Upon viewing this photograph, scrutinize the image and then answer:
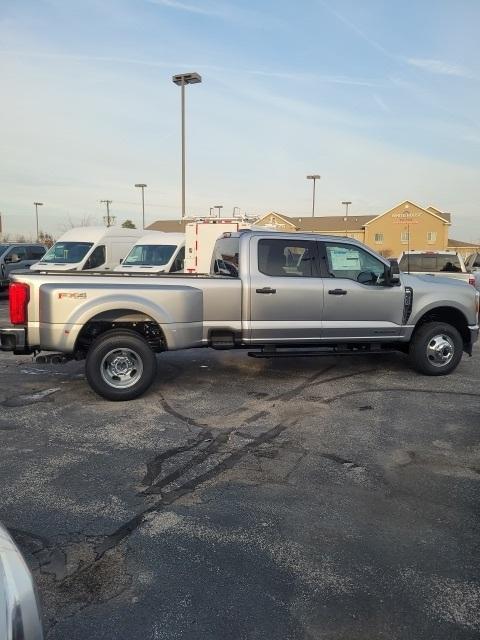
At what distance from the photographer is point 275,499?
4.02 meters

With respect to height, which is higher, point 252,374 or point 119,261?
point 119,261

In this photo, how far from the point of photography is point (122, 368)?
256 inches

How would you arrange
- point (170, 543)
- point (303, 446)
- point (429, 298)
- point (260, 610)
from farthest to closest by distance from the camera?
point (429, 298) → point (303, 446) → point (170, 543) → point (260, 610)

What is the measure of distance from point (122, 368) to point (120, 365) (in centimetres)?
5

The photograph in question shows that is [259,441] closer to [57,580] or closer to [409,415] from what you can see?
[409,415]

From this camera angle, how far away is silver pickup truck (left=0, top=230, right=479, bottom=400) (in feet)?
20.4

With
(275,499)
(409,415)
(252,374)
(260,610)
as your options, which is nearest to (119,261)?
(252,374)

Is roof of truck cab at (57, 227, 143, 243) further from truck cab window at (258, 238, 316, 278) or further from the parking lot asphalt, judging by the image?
truck cab window at (258, 238, 316, 278)

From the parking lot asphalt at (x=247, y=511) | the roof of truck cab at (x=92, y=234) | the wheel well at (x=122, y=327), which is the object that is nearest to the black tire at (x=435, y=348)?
the parking lot asphalt at (x=247, y=511)

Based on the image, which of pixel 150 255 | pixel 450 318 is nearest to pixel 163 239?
pixel 150 255

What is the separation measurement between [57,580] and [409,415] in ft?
14.0

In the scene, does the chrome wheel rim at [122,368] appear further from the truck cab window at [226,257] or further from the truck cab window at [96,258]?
the truck cab window at [96,258]

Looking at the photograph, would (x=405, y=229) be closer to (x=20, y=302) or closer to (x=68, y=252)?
(x=68, y=252)

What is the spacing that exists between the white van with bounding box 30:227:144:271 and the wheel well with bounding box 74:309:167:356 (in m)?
10.4
